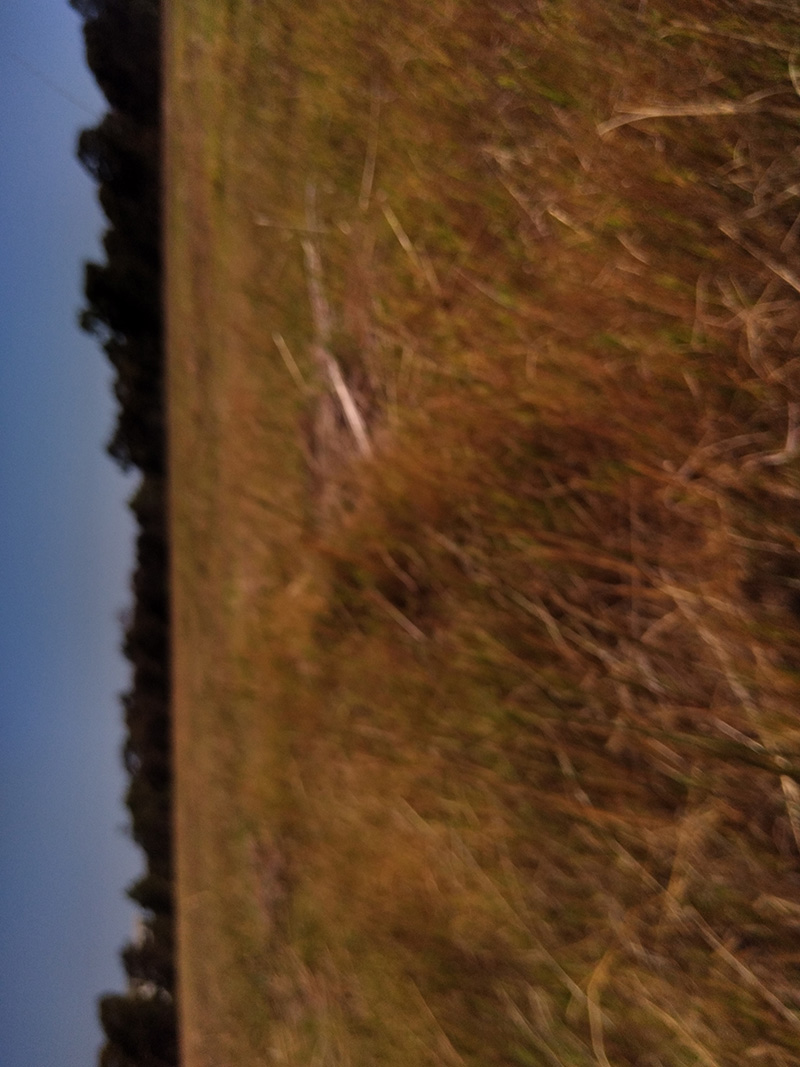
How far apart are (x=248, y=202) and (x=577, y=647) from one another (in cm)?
217

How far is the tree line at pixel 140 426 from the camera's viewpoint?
3969mm

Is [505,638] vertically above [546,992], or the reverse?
[505,638]

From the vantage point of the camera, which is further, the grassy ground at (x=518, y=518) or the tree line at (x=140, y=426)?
the tree line at (x=140, y=426)

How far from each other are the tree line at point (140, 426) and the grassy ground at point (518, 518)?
1242 millimetres

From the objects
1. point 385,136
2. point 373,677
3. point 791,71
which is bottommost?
point 373,677

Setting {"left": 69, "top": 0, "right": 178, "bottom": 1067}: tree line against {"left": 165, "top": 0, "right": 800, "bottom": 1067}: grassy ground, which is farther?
{"left": 69, "top": 0, "right": 178, "bottom": 1067}: tree line

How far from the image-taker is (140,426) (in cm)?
447

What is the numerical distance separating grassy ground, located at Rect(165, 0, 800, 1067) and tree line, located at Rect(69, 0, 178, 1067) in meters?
1.24

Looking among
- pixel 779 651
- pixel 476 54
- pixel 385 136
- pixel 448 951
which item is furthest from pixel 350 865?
pixel 476 54

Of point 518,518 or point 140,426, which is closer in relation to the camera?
point 518,518

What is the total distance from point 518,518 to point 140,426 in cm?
331

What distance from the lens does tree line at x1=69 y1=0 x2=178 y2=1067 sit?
3.97 metres

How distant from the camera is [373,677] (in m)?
2.35

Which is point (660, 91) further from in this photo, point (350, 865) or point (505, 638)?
point (350, 865)
